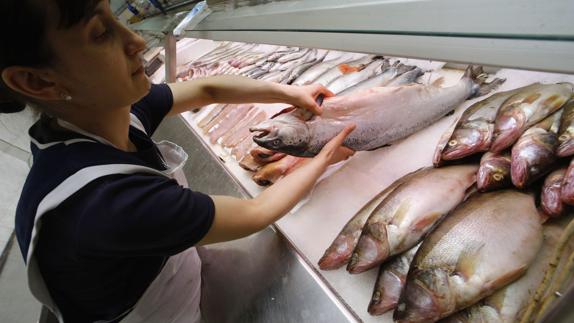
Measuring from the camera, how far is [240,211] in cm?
103

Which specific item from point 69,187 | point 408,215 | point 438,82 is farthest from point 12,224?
point 438,82

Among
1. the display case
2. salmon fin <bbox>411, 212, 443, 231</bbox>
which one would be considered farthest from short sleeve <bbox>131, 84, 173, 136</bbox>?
salmon fin <bbox>411, 212, 443, 231</bbox>

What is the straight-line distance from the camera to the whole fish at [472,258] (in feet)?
2.93

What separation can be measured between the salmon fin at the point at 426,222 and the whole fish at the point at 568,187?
35 centimetres

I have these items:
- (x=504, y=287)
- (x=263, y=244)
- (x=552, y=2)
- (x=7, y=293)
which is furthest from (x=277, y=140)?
(x=7, y=293)

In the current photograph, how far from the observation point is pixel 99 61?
2.70 feet

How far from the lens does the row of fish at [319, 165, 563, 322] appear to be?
894 millimetres

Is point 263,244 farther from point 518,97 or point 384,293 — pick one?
point 518,97

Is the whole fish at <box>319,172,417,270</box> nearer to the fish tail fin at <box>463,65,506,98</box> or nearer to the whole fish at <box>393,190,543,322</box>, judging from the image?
the whole fish at <box>393,190,543,322</box>

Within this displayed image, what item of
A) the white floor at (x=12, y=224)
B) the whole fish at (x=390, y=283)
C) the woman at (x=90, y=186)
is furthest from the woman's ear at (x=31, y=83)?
the white floor at (x=12, y=224)

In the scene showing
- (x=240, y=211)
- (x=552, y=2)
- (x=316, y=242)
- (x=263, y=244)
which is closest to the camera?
(x=552, y=2)

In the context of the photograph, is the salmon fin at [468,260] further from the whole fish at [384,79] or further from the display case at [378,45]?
the whole fish at [384,79]

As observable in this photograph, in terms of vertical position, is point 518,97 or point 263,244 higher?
point 518,97

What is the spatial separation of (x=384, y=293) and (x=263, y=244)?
63 centimetres
